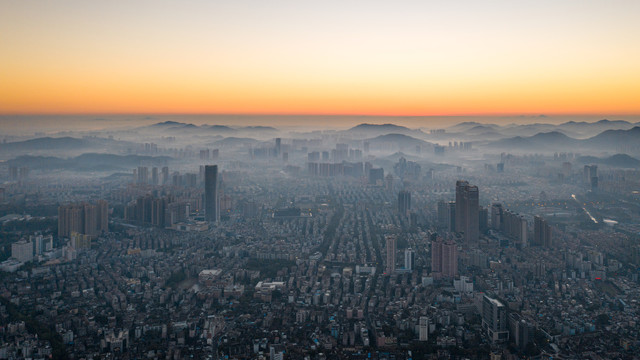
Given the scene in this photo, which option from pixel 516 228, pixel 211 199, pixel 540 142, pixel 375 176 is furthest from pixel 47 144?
pixel 540 142

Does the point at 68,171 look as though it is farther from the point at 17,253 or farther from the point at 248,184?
the point at 17,253

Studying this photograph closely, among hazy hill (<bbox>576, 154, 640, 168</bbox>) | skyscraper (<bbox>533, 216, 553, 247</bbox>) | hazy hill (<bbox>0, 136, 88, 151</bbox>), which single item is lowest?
skyscraper (<bbox>533, 216, 553, 247</bbox>)

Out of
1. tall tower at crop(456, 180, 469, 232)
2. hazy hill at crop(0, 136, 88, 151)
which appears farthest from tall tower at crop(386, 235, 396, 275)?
hazy hill at crop(0, 136, 88, 151)

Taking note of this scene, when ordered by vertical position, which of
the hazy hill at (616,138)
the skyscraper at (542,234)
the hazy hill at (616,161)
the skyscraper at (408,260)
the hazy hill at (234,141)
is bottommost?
the skyscraper at (408,260)

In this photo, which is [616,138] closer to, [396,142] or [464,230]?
[396,142]

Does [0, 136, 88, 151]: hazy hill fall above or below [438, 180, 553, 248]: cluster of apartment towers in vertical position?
above

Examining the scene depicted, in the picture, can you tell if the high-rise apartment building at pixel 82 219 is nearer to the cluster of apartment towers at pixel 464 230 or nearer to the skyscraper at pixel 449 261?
the cluster of apartment towers at pixel 464 230

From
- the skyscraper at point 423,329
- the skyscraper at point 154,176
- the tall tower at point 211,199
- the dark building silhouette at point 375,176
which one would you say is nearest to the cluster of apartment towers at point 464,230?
the skyscraper at point 423,329

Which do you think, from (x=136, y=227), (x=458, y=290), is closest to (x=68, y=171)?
(x=136, y=227)

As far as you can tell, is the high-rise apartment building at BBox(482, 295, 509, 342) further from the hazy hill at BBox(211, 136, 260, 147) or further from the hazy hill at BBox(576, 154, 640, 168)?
the hazy hill at BBox(211, 136, 260, 147)
